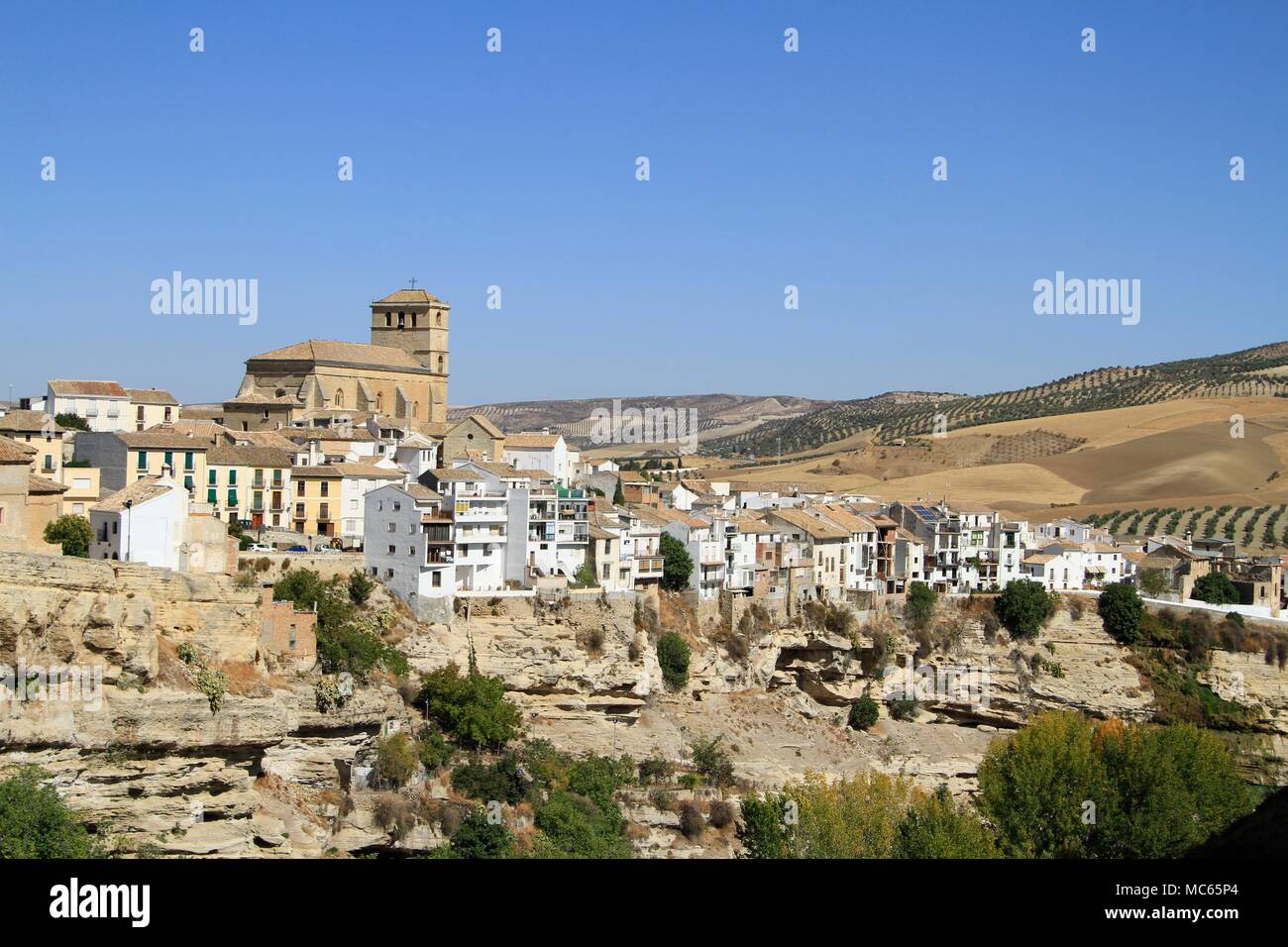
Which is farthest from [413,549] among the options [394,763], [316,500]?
[394,763]

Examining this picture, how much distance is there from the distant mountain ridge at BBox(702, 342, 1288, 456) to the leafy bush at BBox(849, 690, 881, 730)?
232ft

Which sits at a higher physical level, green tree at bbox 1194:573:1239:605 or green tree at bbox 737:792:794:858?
green tree at bbox 1194:573:1239:605

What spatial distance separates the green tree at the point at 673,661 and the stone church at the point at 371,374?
2046 centimetres

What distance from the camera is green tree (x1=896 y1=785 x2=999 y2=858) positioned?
25203 millimetres

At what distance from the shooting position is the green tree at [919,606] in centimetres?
4684

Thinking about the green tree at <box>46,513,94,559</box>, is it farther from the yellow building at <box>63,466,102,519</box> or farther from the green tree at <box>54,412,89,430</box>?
the green tree at <box>54,412,89,430</box>

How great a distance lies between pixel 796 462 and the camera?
108875 millimetres

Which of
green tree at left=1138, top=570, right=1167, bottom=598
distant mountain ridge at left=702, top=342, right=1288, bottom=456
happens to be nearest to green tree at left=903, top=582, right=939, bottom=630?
green tree at left=1138, top=570, right=1167, bottom=598

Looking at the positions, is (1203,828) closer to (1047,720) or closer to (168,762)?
(1047,720)

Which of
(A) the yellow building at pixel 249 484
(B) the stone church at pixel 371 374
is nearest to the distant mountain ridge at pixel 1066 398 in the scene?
(B) the stone church at pixel 371 374

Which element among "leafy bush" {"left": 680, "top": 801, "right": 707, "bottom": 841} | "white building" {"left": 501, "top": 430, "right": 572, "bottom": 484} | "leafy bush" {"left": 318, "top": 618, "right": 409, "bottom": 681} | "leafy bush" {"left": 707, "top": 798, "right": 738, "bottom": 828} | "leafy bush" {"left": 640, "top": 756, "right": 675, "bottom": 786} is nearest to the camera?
"leafy bush" {"left": 318, "top": 618, "right": 409, "bottom": 681}
